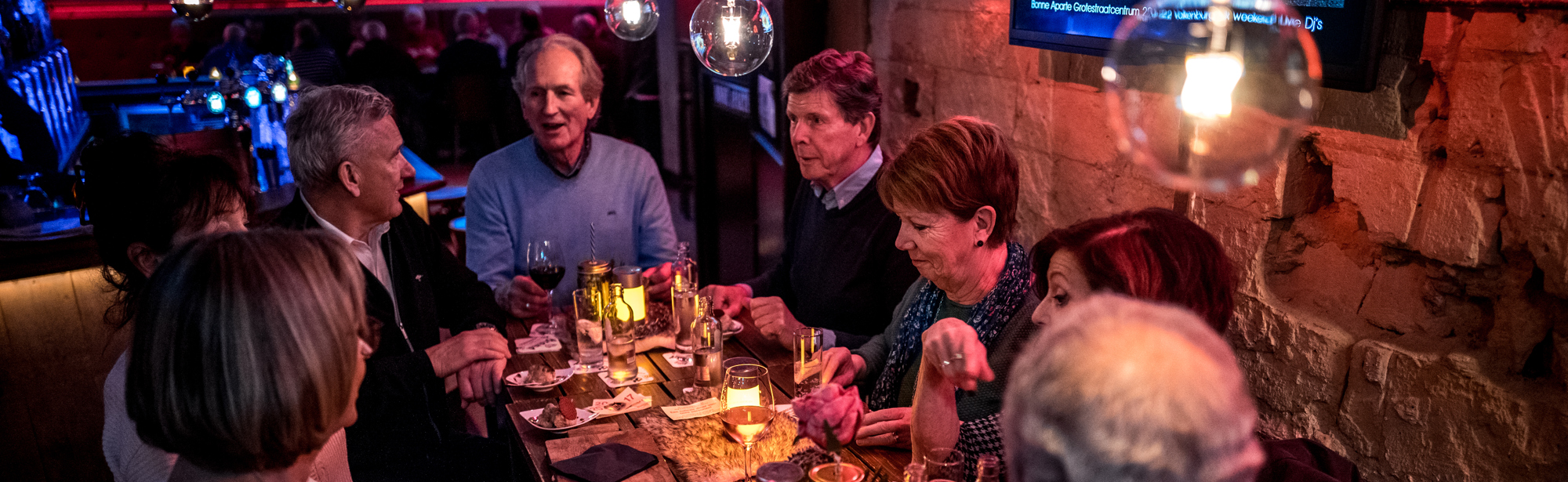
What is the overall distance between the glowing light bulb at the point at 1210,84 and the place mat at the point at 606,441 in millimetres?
1197

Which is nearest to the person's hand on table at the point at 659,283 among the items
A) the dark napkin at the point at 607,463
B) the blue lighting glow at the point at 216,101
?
the dark napkin at the point at 607,463

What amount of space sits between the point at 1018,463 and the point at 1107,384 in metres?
0.15

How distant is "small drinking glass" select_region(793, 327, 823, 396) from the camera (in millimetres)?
2182

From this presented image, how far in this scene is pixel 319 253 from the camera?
129cm

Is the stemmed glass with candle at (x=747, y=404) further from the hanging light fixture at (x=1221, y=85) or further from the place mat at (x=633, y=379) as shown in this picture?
the hanging light fixture at (x=1221, y=85)

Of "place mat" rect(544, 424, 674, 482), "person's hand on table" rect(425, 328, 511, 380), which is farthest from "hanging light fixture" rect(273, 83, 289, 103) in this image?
"place mat" rect(544, 424, 674, 482)

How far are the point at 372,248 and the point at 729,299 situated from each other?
3.44 ft

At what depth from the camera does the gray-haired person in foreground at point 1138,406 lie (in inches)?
31.2

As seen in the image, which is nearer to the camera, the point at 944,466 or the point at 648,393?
the point at 944,466

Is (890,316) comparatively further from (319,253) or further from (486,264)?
(319,253)

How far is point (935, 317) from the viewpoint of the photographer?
7.46ft

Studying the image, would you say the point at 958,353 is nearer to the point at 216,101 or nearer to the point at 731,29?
the point at 731,29

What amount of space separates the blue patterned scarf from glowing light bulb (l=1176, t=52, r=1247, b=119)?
0.86 m

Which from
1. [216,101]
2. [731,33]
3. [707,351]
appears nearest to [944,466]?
[707,351]
